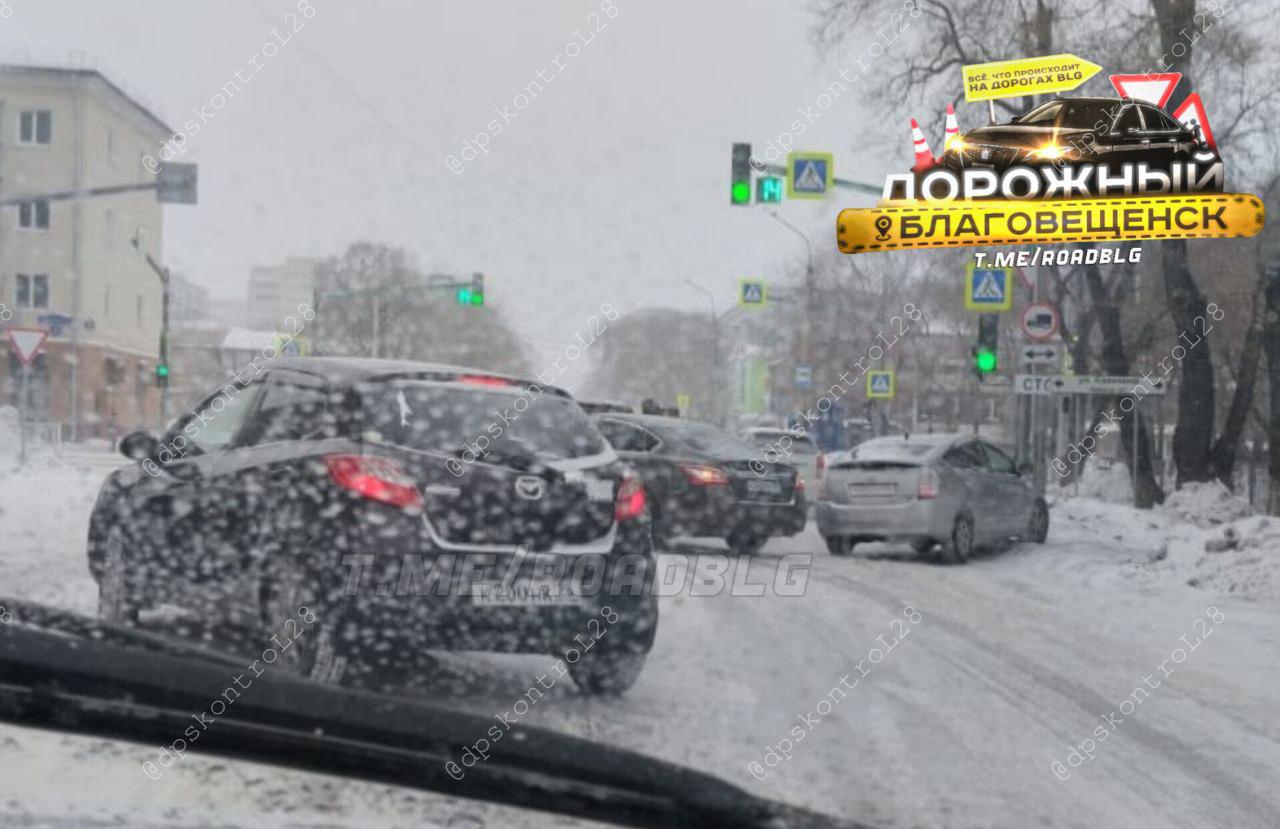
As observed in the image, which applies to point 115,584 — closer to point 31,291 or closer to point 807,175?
point 807,175

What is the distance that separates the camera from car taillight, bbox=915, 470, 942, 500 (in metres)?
14.3

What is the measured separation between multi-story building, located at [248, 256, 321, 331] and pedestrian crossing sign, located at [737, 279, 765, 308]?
357 inches

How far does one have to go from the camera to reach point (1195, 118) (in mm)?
15148

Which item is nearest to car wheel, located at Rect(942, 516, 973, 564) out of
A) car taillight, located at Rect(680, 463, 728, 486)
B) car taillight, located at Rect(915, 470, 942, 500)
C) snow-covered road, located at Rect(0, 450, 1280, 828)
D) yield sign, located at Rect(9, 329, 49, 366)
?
car taillight, located at Rect(915, 470, 942, 500)

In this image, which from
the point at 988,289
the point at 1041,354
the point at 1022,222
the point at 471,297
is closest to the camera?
the point at 1022,222

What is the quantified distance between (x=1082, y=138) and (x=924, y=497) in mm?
4060

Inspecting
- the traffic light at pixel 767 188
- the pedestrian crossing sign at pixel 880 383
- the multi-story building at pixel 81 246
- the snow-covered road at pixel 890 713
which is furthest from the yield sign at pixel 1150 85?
the pedestrian crossing sign at pixel 880 383

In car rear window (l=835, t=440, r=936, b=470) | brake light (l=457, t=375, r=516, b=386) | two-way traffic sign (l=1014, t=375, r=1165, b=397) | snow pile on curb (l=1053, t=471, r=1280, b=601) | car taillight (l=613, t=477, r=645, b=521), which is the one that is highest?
two-way traffic sign (l=1014, t=375, r=1165, b=397)

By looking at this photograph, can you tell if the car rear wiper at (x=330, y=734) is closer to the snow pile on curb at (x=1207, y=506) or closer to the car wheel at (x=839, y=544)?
the car wheel at (x=839, y=544)

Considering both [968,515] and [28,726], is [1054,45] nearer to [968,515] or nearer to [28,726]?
[968,515]

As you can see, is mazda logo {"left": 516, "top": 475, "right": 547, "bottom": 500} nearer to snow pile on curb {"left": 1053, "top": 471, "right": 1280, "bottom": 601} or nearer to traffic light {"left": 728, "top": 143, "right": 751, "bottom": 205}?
snow pile on curb {"left": 1053, "top": 471, "right": 1280, "bottom": 601}

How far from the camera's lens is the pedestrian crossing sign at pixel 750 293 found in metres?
26.7

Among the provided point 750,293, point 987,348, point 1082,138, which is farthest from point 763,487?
point 750,293

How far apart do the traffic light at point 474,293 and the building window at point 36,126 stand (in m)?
7.62
